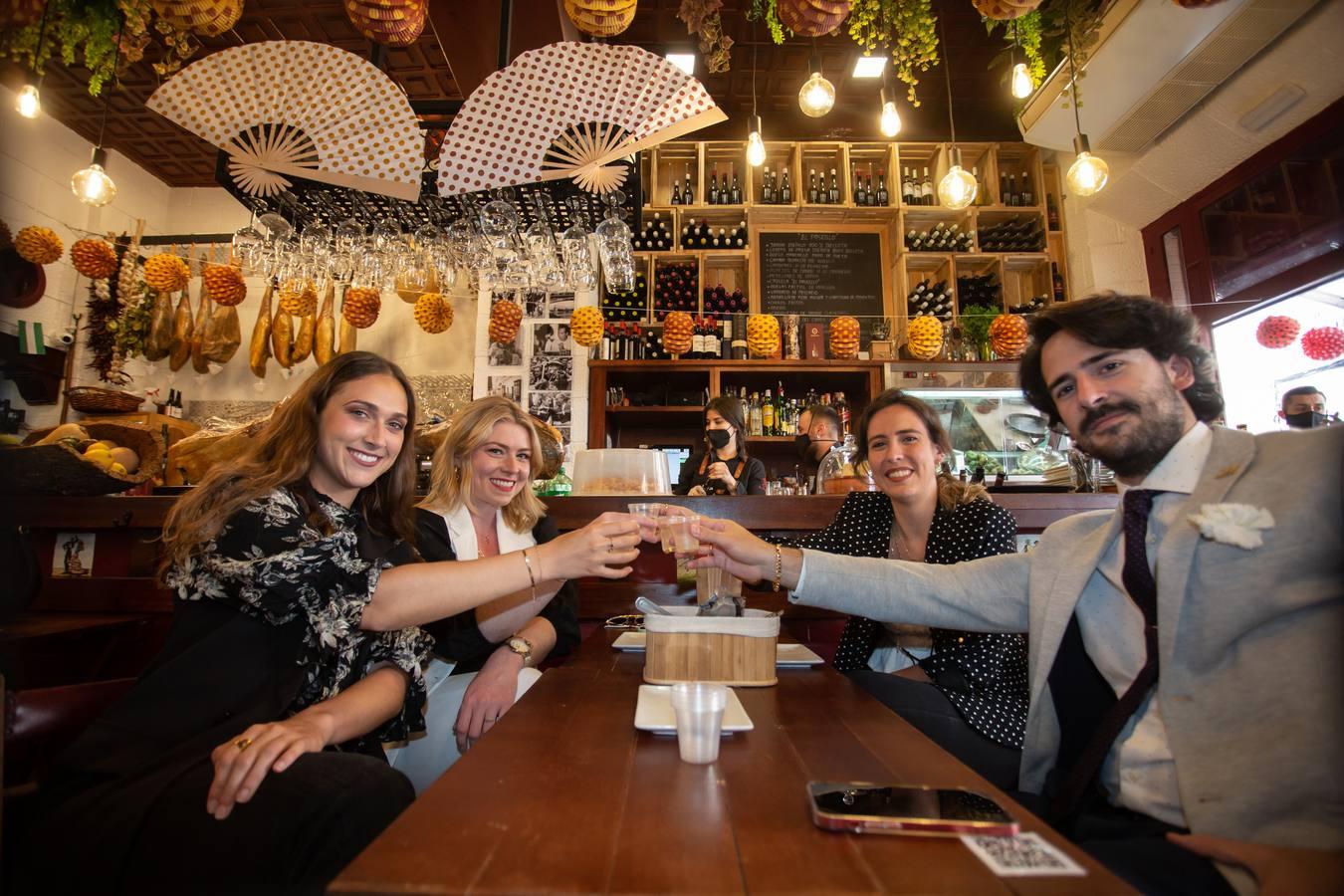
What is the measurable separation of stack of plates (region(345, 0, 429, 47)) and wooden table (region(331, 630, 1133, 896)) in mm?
2376

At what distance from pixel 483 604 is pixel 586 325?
3.16m

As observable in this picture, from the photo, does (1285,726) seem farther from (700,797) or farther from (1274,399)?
(1274,399)

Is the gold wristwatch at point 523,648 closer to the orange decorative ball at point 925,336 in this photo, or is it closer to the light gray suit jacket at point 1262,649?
the light gray suit jacket at point 1262,649

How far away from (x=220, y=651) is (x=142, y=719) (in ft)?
0.50

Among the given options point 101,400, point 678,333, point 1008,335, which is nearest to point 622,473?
point 678,333

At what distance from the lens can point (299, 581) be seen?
132 centimetres

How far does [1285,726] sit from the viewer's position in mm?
942

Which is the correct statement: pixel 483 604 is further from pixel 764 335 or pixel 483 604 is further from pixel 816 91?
pixel 764 335

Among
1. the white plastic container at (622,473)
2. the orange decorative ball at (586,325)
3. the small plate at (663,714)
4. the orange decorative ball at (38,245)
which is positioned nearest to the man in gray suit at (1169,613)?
the small plate at (663,714)

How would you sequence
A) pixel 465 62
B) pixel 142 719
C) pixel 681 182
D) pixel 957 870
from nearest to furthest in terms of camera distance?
pixel 957 870 → pixel 142 719 → pixel 465 62 → pixel 681 182

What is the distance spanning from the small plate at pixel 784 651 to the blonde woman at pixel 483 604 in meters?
0.29

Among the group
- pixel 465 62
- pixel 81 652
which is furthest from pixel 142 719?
pixel 465 62

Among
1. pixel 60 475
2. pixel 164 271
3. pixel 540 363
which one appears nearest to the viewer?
pixel 60 475

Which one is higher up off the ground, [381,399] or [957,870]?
[381,399]
